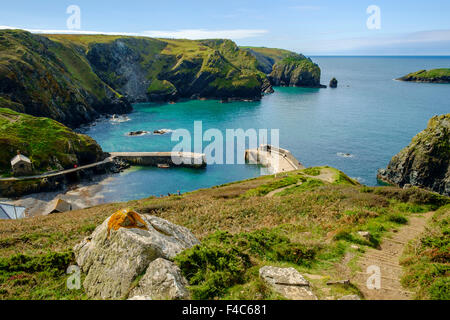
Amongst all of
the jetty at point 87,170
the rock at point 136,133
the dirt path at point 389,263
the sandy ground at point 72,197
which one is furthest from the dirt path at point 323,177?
the rock at point 136,133

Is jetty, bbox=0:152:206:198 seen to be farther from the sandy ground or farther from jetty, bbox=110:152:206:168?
the sandy ground

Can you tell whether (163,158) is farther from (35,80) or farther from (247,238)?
(247,238)

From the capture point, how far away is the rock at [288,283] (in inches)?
436

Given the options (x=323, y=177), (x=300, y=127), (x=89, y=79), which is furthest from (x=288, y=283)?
(x=89, y=79)

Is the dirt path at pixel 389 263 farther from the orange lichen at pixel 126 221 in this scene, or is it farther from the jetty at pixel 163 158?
the jetty at pixel 163 158

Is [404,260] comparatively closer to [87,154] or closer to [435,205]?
[435,205]

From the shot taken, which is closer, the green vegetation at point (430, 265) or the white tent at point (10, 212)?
the green vegetation at point (430, 265)

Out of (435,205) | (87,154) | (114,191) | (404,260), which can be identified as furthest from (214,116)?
(404,260)

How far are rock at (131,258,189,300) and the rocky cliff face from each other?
92.4m

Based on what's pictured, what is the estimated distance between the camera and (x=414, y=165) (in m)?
62.8

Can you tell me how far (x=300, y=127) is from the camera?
359 ft

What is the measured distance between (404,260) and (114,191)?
5557 centimetres

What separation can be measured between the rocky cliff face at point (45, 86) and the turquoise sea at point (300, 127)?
33.7ft

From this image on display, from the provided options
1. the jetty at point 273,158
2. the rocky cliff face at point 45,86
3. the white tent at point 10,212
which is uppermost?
the rocky cliff face at point 45,86
